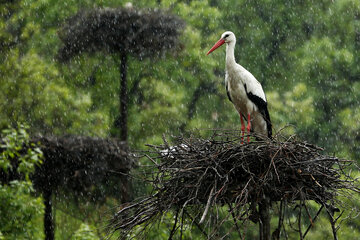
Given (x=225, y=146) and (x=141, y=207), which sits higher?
(x=225, y=146)

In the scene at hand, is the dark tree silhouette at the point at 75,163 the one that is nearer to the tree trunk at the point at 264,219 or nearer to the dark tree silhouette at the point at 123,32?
the dark tree silhouette at the point at 123,32

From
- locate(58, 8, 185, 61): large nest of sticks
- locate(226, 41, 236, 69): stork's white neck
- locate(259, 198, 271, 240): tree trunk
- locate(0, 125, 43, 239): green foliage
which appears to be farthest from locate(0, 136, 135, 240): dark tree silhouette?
locate(259, 198, 271, 240): tree trunk

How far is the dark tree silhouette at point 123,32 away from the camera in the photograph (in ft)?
25.5

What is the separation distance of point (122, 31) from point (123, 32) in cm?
4

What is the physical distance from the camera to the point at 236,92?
5.22 metres

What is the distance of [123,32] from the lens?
7816mm

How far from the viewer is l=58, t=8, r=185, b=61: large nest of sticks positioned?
7770 millimetres

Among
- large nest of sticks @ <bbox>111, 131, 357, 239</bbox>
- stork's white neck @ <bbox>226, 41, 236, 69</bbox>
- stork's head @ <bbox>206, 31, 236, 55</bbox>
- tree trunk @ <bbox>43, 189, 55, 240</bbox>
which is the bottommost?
tree trunk @ <bbox>43, 189, 55, 240</bbox>

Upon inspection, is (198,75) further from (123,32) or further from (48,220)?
(48,220)

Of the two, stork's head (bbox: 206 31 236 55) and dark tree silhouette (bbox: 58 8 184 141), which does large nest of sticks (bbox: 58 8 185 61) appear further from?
stork's head (bbox: 206 31 236 55)

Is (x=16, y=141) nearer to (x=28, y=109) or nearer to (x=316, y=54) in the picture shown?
(x=28, y=109)

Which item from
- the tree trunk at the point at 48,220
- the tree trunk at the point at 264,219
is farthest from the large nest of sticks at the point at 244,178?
the tree trunk at the point at 48,220

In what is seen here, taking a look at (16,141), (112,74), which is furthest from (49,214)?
(112,74)

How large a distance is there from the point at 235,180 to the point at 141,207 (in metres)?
0.50
